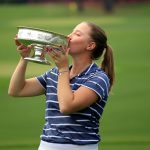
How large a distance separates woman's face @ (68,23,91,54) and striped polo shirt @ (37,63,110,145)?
142 mm

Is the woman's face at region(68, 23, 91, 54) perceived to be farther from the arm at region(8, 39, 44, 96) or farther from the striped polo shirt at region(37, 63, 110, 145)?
the arm at region(8, 39, 44, 96)

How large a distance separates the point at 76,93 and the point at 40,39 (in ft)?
1.44

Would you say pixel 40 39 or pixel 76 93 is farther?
pixel 76 93

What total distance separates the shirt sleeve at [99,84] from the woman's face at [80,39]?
215 mm

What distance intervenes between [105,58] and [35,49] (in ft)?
1.98

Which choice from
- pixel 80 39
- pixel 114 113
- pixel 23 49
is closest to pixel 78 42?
pixel 80 39

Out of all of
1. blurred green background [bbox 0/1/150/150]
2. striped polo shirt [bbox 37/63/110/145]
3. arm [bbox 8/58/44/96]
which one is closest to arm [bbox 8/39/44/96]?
arm [bbox 8/58/44/96]

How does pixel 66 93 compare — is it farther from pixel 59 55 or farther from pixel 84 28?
pixel 84 28

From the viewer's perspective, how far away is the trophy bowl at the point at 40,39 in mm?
5070

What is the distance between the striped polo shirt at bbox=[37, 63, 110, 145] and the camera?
527 cm

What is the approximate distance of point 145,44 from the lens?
2628cm

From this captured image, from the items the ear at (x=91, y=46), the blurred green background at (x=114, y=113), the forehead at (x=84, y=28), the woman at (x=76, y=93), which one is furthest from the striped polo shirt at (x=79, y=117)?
the blurred green background at (x=114, y=113)

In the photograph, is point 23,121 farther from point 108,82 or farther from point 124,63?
point 124,63

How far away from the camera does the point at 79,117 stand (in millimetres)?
5305
